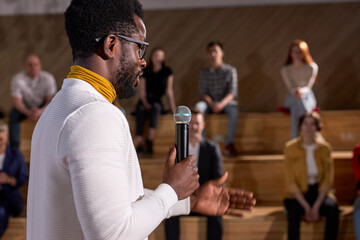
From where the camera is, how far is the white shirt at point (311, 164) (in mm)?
3170

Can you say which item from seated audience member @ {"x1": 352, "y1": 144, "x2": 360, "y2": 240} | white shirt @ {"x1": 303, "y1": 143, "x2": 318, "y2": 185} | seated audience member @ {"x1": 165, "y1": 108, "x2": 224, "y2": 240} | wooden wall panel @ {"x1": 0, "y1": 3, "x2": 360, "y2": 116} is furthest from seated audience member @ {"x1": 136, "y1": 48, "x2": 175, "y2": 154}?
seated audience member @ {"x1": 352, "y1": 144, "x2": 360, "y2": 240}

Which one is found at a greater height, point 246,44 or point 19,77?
point 246,44

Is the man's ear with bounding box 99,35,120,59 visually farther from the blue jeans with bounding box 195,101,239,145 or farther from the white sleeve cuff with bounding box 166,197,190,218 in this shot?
the blue jeans with bounding box 195,101,239,145

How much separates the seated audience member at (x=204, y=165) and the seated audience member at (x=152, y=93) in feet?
3.13

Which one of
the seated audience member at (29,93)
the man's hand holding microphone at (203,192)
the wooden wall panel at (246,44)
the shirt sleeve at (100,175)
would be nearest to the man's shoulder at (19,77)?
the seated audience member at (29,93)

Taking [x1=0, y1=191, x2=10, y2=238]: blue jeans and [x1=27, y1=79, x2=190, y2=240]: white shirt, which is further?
[x1=0, y1=191, x2=10, y2=238]: blue jeans

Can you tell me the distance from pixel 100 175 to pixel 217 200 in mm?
443

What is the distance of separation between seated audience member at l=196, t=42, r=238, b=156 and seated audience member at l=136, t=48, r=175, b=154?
39 centimetres

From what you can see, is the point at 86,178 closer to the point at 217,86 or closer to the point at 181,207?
the point at 181,207

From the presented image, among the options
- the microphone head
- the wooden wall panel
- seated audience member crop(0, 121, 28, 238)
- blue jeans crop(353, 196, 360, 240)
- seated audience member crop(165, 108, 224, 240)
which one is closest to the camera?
the microphone head

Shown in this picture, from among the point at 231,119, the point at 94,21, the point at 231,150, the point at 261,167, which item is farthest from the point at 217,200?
the point at 231,119

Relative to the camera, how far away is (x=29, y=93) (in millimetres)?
4043

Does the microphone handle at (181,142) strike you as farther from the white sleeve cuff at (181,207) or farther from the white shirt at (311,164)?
the white shirt at (311,164)

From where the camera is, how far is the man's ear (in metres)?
0.78
